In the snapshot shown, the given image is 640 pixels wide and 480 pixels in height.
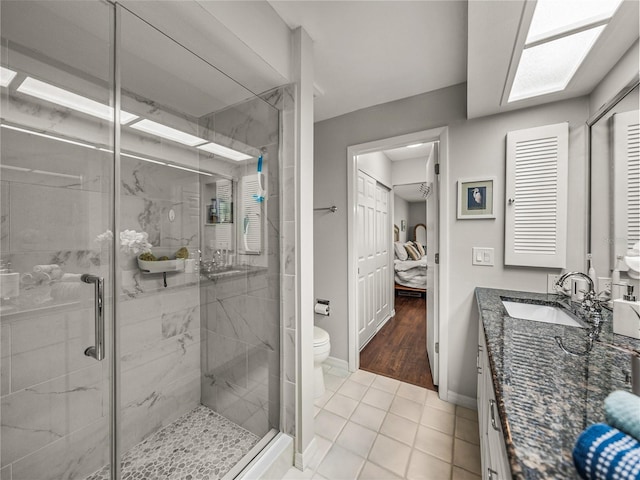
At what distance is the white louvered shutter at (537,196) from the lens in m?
1.70

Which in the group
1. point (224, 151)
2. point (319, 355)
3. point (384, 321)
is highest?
point (224, 151)

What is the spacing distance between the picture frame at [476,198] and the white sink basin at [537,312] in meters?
0.64

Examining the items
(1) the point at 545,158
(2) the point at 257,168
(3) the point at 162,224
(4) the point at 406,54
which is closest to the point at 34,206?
(3) the point at 162,224

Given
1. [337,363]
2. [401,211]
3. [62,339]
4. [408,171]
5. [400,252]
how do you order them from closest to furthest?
[62,339] → [337,363] → [408,171] → [400,252] → [401,211]

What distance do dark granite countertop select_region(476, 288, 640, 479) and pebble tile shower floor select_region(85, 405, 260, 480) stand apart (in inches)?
59.3

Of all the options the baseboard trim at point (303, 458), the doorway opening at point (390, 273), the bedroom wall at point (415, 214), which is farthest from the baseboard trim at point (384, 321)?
the bedroom wall at point (415, 214)

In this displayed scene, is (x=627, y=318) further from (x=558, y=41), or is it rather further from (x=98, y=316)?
(x=98, y=316)

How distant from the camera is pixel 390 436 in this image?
1723mm

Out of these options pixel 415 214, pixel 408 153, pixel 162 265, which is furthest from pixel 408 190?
pixel 162 265

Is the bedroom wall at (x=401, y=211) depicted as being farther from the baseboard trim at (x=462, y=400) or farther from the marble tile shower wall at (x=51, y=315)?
the marble tile shower wall at (x=51, y=315)

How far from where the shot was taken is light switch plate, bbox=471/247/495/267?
194 centimetres

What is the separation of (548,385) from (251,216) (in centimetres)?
158

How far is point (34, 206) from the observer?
1.22m

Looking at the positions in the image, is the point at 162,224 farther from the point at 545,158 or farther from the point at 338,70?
the point at 545,158
